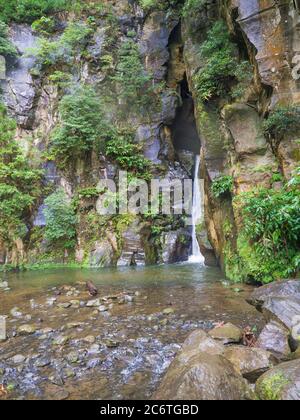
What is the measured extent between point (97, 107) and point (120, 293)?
34.0 feet

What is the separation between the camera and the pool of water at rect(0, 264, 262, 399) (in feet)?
11.4

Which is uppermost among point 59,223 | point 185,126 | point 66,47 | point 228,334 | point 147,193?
point 66,47

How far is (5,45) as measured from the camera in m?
15.6

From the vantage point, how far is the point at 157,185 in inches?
552

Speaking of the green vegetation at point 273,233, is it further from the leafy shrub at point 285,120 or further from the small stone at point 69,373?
the small stone at point 69,373

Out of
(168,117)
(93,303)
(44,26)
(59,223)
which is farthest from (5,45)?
(93,303)

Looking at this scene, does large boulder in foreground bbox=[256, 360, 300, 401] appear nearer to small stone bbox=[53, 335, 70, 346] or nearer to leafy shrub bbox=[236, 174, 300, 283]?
small stone bbox=[53, 335, 70, 346]

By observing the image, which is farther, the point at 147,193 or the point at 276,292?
the point at 147,193

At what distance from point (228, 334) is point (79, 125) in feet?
39.5

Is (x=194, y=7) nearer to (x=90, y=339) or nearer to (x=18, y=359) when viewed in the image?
(x=90, y=339)

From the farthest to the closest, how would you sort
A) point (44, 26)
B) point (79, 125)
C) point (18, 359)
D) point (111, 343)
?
point (44, 26), point (79, 125), point (111, 343), point (18, 359)

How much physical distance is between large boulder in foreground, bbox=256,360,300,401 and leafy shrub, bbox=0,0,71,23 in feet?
68.2

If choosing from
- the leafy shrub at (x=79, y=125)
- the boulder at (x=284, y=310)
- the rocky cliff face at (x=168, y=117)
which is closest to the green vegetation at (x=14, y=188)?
the rocky cliff face at (x=168, y=117)

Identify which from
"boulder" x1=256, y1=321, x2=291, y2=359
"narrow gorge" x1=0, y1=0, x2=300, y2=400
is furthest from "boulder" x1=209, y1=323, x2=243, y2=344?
"boulder" x1=256, y1=321, x2=291, y2=359
